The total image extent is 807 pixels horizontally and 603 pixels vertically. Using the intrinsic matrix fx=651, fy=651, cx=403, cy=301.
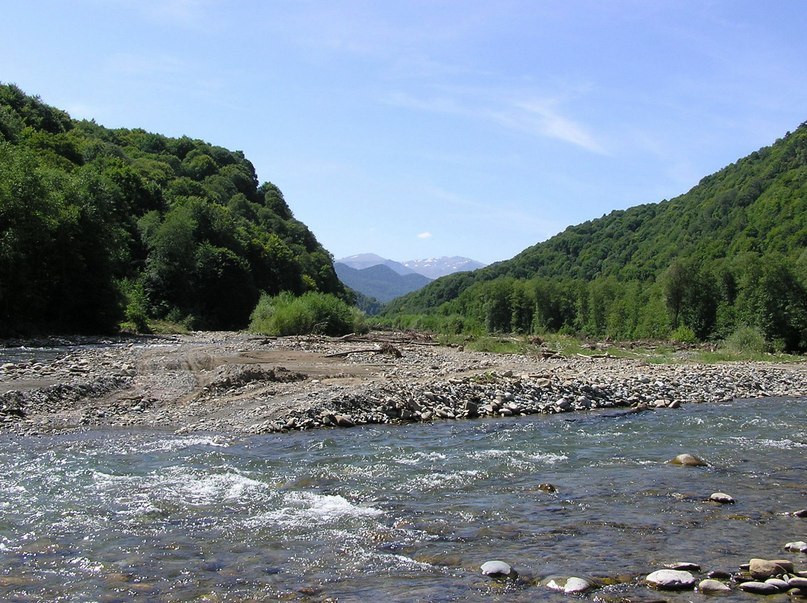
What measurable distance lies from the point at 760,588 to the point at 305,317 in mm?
41249

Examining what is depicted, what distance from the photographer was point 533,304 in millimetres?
115062

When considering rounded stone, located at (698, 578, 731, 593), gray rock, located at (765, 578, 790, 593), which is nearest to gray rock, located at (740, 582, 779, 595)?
gray rock, located at (765, 578, 790, 593)

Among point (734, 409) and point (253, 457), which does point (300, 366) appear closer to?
point (253, 457)

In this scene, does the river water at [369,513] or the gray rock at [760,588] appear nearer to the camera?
the gray rock at [760,588]

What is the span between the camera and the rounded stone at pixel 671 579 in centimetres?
647

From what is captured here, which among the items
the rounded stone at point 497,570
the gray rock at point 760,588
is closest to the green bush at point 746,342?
the gray rock at point 760,588

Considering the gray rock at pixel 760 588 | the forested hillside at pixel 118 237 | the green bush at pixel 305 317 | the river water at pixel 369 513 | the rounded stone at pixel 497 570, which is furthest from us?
the green bush at pixel 305 317

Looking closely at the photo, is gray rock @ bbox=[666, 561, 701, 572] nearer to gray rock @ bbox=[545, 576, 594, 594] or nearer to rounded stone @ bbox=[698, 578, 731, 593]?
rounded stone @ bbox=[698, 578, 731, 593]

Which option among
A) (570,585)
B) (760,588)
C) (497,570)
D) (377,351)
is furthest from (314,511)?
(377,351)

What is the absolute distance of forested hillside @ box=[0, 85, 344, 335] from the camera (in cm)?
3559

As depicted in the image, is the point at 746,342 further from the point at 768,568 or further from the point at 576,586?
the point at 576,586

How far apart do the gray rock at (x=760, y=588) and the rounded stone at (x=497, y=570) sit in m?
2.26

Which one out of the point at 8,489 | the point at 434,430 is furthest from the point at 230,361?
the point at 8,489

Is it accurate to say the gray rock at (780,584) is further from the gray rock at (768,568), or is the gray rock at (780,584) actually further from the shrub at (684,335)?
the shrub at (684,335)
